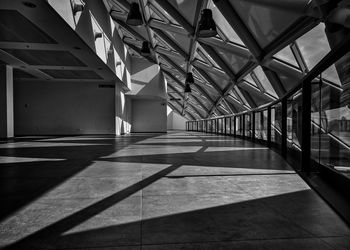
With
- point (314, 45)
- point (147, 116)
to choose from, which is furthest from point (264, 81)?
point (147, 116)

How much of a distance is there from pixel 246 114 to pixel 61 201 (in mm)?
17817

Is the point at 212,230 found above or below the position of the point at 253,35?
below

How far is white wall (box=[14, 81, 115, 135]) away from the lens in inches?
1064

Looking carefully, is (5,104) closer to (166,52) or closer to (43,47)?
(43,47)

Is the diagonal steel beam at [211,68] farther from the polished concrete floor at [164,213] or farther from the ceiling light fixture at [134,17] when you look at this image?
the polished concrete floor at [164,213]

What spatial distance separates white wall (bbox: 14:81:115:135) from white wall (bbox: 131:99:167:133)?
38.6 feet

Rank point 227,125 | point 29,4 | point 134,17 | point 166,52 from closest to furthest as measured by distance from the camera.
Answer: point 29,4
point 134,17
point 166,52
point 227,125

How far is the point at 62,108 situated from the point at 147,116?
46.3 ft

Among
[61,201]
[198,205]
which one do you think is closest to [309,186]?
[198,205]

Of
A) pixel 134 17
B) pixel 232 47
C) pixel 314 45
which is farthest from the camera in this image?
pixel 232 47

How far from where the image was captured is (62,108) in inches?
1068

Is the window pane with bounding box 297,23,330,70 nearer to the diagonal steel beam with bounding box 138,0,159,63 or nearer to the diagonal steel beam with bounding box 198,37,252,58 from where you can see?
the diagonal steel beam with bounding box 198,37,252,58

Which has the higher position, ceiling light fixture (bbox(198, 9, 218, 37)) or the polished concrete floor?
ceiling light fixture (bbox(198, 9, 218, 37))

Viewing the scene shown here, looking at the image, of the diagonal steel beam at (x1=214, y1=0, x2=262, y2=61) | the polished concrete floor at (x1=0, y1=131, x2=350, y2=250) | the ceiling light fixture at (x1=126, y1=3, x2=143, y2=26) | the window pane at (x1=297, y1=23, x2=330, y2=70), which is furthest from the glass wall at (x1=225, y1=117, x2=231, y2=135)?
the polished concrete floor at (x1=0, y1=131, x2=350, y2=250)
